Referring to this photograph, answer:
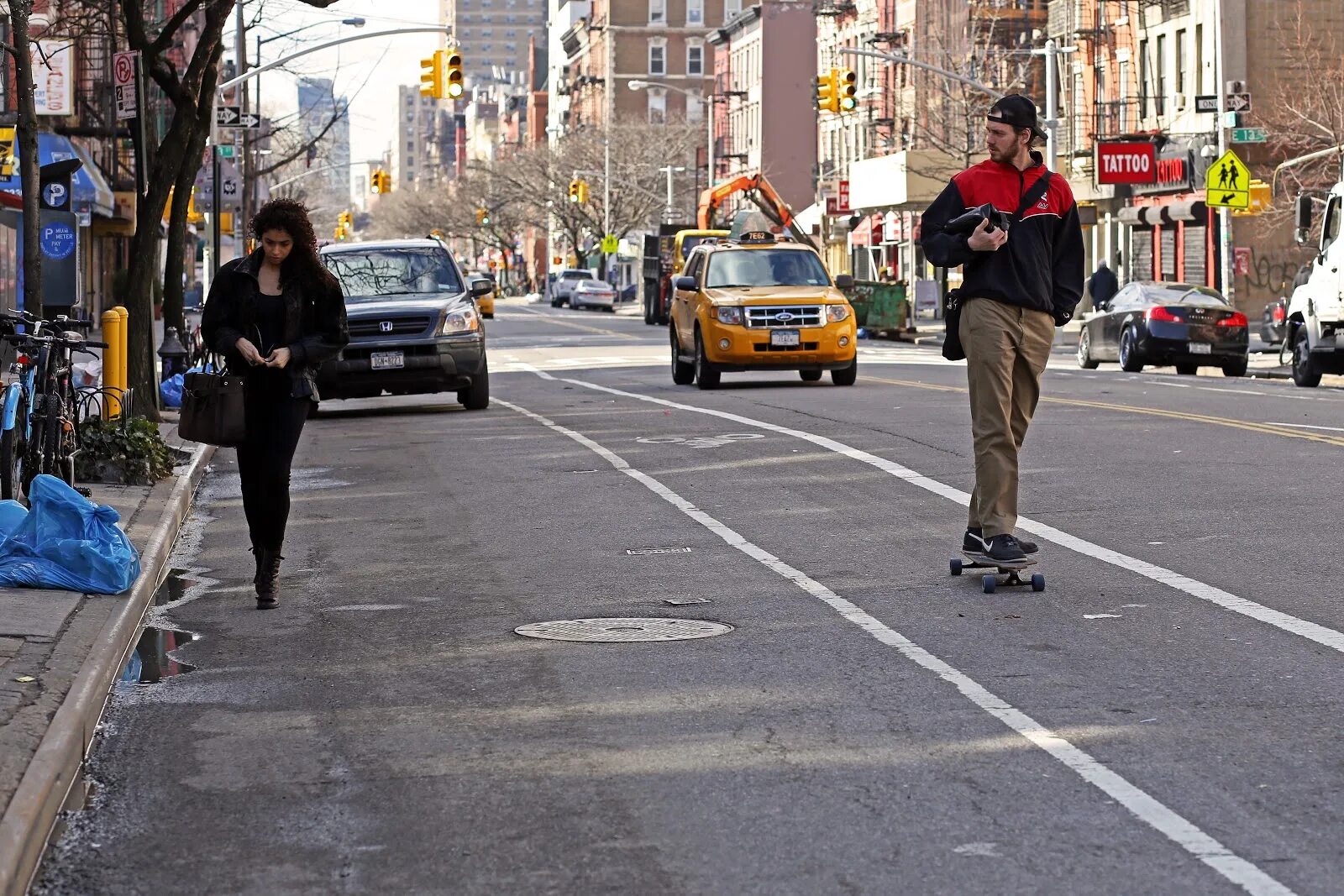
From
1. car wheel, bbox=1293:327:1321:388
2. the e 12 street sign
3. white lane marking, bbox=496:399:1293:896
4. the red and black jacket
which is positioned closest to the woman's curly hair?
white lane marking, bbox=496:399:1293:896

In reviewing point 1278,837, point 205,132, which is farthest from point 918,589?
point 205,132

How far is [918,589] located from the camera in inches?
404

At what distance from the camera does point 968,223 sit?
390 inches

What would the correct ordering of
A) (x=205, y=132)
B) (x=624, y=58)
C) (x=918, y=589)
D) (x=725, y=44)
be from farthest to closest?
(x=624, y=58) → (x=725, y=44) → (x=205, y=132) → (x=918, y=589)

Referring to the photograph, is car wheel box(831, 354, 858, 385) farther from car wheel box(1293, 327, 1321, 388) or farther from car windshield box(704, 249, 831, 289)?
car wheel box(1293, 327, 1321, 388)

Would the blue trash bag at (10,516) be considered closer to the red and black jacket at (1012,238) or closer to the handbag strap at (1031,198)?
the red and black jacket at (1012,238)

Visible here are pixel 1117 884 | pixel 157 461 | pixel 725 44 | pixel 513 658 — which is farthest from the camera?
pixel 725 44

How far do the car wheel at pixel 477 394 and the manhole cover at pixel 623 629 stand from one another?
583 inches

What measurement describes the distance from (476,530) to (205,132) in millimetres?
10715

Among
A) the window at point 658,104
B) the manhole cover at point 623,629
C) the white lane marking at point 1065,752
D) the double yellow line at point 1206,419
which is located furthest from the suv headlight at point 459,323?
the window at point 658,104

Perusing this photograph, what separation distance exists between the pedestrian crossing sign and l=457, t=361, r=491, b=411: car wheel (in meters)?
19.6

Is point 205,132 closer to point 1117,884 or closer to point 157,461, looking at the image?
point 157,461

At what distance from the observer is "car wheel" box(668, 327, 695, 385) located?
30.0 metres

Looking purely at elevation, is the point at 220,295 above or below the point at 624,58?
below
